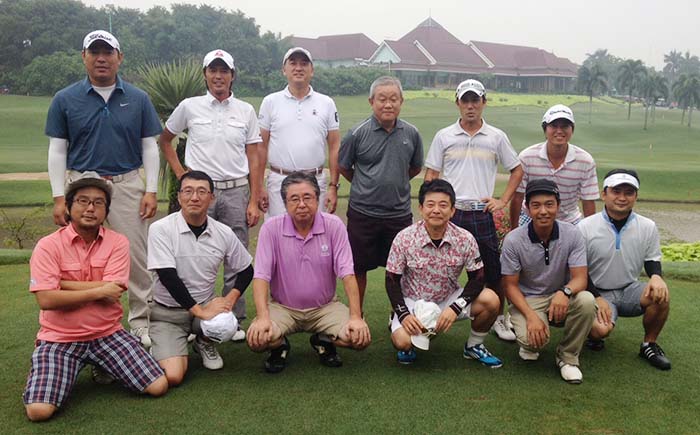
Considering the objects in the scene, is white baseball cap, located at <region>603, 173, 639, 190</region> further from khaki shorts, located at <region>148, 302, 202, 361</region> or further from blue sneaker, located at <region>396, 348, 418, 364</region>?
khaki shorts, located at <region>148, 302, 202, 361</region>

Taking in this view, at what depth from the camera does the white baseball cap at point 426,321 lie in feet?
13.6

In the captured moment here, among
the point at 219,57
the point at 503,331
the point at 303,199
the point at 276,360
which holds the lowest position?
the point at 503,331

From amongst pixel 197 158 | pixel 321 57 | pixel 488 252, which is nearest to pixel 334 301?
pixel 488 252

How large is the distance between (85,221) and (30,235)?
8077 mm

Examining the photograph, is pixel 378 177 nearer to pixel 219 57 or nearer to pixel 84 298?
pixel 219 57

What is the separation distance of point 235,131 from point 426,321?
2220mm

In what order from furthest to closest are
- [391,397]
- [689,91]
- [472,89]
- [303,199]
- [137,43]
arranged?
[689,91], [137,43], [472,89], [303,199], [391,397]

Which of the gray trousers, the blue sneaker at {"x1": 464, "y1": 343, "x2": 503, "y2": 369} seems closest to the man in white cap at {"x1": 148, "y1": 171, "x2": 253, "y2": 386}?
the gray trousers

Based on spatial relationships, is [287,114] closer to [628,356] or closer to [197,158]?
[197,158]

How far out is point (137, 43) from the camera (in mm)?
47156

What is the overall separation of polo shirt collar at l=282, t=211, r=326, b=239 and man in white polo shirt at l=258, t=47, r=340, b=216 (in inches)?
34.5

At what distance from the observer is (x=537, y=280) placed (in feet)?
14.7

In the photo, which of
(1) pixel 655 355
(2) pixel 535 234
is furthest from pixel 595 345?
(2) pixel 535 234

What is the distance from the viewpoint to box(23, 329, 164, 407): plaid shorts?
3.59 m
